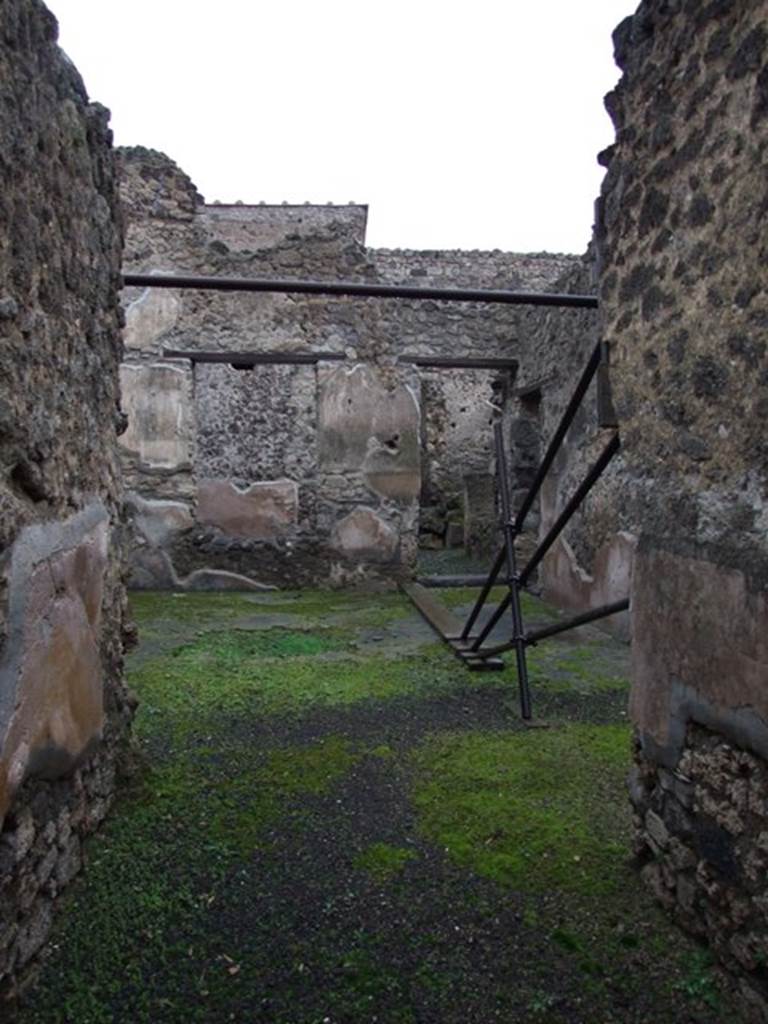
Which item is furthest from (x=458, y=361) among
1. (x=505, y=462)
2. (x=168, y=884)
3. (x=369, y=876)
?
(x=168, y=884)

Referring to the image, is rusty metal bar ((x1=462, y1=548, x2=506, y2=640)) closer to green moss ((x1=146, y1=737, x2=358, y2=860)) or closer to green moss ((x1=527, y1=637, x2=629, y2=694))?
green moss ((x1=527, y1=637, x2=629, y2=694))

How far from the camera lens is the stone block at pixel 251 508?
7.88m

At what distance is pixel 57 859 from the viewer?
216 centimetres

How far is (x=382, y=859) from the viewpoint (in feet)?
8.29

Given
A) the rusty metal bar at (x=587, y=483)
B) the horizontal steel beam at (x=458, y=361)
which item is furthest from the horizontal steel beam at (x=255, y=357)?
the rusty metal bar at (x=587, y=483)

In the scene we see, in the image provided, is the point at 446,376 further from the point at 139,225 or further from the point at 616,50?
the point at 616,50

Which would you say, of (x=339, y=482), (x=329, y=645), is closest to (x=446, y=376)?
(x=339, y=482)

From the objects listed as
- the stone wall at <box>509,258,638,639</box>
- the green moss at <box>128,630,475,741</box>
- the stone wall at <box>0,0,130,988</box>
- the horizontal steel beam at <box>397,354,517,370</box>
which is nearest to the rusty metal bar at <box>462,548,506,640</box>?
the green moss at <box>128,630,475,741</box>

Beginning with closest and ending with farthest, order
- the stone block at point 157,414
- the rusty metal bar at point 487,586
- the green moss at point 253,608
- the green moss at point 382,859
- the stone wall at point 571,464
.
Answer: the green moss at point 382,859 → the rusty metal bar at point 487,586 → the stone wall at point 571,464 → the green moss at point 253,608 → the stone block at point 157,414

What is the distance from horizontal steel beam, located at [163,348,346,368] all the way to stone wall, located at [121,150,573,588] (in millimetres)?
43

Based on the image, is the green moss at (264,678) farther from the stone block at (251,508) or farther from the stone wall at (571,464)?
the stone block at (251,508)

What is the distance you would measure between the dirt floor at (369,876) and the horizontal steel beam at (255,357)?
4259mm

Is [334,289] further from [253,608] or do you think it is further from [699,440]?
[253,608]

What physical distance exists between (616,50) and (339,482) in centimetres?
571
